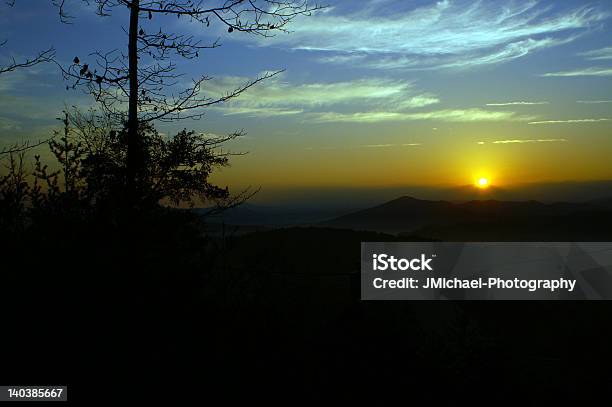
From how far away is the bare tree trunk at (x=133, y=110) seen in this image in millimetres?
6691

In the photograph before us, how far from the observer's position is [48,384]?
4195 mm

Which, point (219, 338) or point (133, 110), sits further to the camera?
point (133, 110)

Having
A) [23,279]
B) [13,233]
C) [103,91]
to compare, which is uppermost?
[103,91]

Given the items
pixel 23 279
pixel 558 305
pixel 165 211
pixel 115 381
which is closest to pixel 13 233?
pixel 23 279

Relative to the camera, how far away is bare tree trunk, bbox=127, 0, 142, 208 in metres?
6.69

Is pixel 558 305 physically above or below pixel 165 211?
below

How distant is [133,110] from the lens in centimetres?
694

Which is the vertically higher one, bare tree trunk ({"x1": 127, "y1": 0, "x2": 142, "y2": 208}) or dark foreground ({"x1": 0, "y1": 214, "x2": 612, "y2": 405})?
bare tree trunk ({"x1": 127, "y1": 0, "x2": 142, "y2": 208})

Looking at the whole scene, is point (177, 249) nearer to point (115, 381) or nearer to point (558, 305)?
point (115, 381)

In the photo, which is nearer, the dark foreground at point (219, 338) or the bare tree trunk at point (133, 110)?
the dark foreground at point (219, 338)

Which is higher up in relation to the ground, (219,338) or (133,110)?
(133,110)

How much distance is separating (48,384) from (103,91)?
158 inches

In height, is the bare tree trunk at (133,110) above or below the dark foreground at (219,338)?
above

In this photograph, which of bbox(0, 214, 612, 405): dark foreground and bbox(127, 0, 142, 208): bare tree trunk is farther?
bbox(127, 0, 142, 208): bare tree trunk
